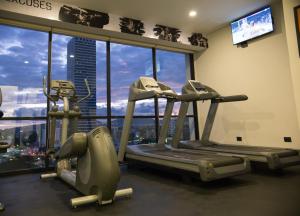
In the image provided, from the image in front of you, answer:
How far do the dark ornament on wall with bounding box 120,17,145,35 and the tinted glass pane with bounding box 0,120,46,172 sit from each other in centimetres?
262

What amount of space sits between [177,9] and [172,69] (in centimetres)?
204

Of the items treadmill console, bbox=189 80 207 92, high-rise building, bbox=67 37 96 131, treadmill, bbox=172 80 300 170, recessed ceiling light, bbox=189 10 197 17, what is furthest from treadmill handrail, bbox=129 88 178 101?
recessed ceiling light, bbox=189 10 197 17

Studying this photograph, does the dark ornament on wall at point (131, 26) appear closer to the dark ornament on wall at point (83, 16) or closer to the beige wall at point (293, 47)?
the dark ornament on wall at point (83, 16)

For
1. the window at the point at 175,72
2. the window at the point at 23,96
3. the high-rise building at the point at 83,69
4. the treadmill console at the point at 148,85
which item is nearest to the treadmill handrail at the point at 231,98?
the treadmill console at the point at 148,85

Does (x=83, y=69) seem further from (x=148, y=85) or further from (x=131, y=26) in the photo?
(x=148, y=85)

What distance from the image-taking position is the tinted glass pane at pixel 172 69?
20.4 feet

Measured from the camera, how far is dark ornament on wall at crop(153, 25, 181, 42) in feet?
18.0

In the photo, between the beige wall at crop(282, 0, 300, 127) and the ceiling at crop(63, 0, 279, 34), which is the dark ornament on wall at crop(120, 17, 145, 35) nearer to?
the ceiling at crop(63, 0, 279, 34)

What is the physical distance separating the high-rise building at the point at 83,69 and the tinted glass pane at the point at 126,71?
46 cm

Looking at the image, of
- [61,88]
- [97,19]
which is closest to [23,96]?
[61,88]

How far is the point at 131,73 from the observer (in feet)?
19.4

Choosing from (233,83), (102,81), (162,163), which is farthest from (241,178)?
(102,81)

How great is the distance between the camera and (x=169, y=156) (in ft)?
11.8

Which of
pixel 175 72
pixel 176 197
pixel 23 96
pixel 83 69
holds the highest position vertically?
pixel 175 72
